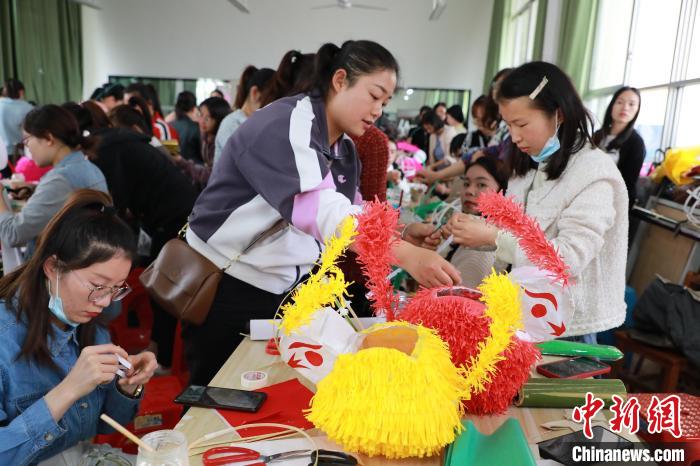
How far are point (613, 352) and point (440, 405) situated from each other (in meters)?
0.70

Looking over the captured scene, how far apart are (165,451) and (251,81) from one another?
232 centimetres

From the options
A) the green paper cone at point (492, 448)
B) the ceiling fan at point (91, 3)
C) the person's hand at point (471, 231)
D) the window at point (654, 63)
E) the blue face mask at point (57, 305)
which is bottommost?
the green paper cone at point (492, 448)

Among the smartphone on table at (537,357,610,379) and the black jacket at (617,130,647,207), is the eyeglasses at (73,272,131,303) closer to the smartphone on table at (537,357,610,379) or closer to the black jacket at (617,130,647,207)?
the smartphone on table at (537,357,610,379)

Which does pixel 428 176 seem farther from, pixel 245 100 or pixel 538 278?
pixel 538 278

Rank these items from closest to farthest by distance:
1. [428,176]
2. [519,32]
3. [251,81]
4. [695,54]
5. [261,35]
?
[251,81] < [695,54] < [428,176] < [519,32] < [261,35]

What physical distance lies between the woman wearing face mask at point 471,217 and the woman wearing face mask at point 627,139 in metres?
1.35

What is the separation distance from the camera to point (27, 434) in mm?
1005

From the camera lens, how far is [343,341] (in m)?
0.90

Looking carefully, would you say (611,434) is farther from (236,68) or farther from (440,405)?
(236,68)

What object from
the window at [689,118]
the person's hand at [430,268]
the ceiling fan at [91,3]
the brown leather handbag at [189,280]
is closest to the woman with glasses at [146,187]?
the brown leather handbag at [189,280]

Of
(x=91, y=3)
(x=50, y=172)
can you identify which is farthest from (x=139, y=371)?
(x=91, y=3)

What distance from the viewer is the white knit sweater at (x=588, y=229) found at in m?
1.32

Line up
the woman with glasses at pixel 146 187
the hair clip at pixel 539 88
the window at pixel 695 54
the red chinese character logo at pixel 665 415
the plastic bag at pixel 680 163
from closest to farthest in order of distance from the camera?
1. the red chinese character logo at pixel 665 415
2. the hair clip at pixel 539 88
3. the woman with glasses at pixel 146 187
4. the plastic bag at pixel 680 163
5. the window at pixel 695 54

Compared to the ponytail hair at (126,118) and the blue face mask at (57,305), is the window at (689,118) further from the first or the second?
the blue face mask at (57,305)
